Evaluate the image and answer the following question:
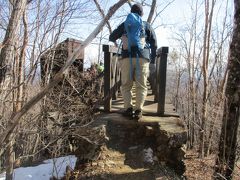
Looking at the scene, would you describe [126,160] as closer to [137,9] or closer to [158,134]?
[158,134]

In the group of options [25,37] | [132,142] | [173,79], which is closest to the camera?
[132,142]

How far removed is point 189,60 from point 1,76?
19767 mm

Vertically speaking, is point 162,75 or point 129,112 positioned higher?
point 162,75

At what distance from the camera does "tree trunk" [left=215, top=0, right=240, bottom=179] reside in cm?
607

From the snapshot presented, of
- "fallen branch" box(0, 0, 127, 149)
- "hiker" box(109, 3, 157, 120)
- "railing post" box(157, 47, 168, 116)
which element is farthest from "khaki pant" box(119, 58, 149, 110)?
"fallen branch" box(0, 0, 127, 149)

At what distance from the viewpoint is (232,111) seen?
6.12 m

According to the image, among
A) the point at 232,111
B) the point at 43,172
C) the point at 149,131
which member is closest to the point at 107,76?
the point at 149,131

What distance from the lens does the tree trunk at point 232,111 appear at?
6.07m

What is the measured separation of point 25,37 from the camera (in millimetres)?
8141

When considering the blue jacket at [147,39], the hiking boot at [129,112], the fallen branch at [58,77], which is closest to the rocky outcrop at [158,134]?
the hiking boot at [129,112]

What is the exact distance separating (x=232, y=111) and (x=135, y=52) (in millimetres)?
2222

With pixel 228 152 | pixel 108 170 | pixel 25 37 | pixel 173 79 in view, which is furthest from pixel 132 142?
pixel 173 79

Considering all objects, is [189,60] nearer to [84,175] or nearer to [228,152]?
[228,152]

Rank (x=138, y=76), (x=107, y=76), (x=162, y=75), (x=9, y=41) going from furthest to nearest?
(x=107, y=76) < (x=162, y=75) < (x=138, y=76) < (x=9, y=41)
